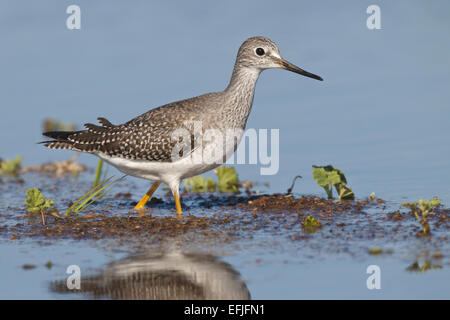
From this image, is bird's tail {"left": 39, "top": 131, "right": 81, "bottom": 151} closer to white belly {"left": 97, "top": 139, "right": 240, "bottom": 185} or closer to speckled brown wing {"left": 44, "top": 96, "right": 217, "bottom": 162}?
speckled brown wing {"left": 44, "top": 96, "right": 217, "bottom": 162}

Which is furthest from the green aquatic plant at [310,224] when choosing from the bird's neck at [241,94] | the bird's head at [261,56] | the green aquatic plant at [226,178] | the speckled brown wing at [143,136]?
the green aquatic plant at [226,178]

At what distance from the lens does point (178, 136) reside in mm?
11711

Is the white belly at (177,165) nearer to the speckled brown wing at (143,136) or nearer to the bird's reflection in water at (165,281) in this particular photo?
the speckled brown wing at (143,136)

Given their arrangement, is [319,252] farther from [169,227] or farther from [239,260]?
[169,227]

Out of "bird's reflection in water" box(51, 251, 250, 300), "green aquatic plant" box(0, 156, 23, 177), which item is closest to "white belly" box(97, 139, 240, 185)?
"bird's reflection in water" box(51, 251, 250, 300)

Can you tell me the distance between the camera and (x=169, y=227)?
35.9ft

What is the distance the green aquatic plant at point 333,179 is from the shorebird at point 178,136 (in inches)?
59.2

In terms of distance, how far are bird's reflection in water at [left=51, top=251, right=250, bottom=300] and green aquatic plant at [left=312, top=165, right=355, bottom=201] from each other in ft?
11.9

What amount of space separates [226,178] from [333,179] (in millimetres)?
2531

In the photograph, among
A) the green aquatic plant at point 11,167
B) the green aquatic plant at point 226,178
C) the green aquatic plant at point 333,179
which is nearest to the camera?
the green aquatic plant at point 333,179

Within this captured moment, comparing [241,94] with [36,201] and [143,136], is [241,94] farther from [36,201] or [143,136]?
[36,201]

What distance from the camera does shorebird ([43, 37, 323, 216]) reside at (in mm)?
11641

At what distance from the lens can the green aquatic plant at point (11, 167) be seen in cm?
1565

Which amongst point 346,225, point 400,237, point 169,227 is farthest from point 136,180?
point 400,237
